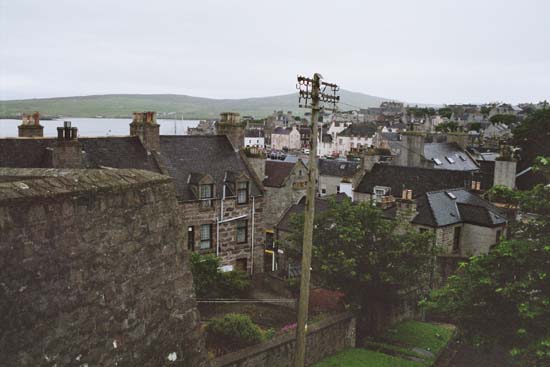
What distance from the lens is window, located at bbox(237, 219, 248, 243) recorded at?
36344mm

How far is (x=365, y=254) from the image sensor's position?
2656cm

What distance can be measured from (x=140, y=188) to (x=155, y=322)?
2.30m

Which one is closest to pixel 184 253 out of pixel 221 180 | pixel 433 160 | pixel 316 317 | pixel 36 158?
pixel 316 317

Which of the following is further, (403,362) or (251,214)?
(251,214)

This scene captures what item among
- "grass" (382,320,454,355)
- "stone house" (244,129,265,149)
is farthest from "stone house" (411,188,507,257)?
"stone house" (244,129,265,149)

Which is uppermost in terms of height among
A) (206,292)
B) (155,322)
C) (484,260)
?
(155,322)

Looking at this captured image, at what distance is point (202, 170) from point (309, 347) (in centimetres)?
1583

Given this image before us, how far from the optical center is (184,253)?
9930 millimetres

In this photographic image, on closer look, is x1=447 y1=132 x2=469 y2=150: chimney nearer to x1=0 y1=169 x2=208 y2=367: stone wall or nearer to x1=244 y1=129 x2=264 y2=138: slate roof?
x1=0 y1=169 x2=208 y2=367: stone wall

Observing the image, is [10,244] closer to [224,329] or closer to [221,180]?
[224,329]

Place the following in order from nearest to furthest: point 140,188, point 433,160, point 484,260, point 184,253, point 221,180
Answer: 1. point 140,188
2. point 184,253
3. point 484,260
4. point 221,180
5. point 433,160

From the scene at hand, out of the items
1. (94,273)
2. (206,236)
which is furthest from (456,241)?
(94,273)

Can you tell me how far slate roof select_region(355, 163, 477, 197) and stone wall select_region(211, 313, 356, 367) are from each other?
73.6 ft

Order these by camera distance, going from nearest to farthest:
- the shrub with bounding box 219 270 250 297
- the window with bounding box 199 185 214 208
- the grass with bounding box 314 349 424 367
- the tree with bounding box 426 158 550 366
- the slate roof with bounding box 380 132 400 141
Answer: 1. the tree with bounding box 426 158 550 366
2. the grass with bounding box 314 349 424 367
3. the shrub with bounding box 219 270 250 297
4. the window with bounding box 199 185 214 208
5. the slate roof with bounding box 380 132 400 141
